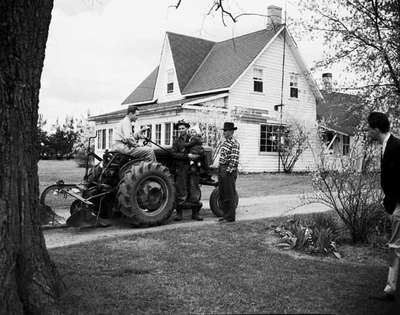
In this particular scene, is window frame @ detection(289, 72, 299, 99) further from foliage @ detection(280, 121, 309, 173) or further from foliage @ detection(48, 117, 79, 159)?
foliage @ detection(48, 117, 79, 159)

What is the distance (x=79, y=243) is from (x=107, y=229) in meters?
1.46

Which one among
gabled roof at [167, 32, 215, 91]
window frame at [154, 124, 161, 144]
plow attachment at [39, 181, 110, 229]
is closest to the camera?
plow attachment at [39, 181, 110, 229]

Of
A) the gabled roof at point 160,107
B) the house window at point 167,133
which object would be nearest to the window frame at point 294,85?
the gabled roof at point 160,107

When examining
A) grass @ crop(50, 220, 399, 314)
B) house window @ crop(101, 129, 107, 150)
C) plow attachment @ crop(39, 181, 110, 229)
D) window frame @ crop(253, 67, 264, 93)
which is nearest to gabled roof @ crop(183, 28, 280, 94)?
window frame @ crop(253, 67, 264, 93)

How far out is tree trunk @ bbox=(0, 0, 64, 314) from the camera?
14.2ft

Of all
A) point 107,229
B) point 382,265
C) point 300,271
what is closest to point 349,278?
point 300,271

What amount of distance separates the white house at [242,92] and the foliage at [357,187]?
15.7 meters

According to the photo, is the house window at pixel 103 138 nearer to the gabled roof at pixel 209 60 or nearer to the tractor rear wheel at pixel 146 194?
the gabled roof at pixel 209 60

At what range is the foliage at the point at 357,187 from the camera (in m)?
7.68

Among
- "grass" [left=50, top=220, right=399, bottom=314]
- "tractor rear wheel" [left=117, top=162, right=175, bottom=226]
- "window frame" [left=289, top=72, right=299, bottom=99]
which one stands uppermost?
"window frame" [left=289, top=72, right=299, bottom=99]

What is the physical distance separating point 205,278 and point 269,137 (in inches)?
905

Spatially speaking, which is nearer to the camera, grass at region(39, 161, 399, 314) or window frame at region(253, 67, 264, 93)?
grass at region(39, 161, 399, 314)

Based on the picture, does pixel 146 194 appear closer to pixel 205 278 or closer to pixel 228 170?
pixel 228 170

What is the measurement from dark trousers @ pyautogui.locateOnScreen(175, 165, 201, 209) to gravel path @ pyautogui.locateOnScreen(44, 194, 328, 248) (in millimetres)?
445
